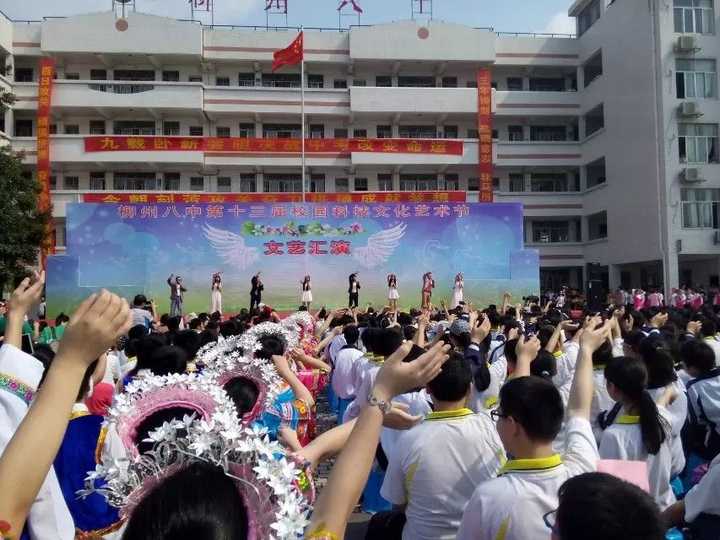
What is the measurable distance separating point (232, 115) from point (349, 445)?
2758 cm

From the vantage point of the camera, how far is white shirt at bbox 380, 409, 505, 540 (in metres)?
2.31

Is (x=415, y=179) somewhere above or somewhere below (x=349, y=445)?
above

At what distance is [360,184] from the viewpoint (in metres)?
28.6

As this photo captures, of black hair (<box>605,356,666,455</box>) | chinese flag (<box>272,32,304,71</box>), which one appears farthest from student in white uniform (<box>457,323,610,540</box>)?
chinese flag (<box>272,32,304,71</box>)

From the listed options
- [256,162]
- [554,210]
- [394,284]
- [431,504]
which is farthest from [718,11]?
[431,504]

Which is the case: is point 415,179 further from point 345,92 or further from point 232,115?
point 232,115

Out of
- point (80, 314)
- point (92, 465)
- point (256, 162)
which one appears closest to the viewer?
point (80, 314)

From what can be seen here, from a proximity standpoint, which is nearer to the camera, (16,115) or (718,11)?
(718,11)

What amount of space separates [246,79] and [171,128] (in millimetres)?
3863

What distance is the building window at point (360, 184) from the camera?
2853 centimetres

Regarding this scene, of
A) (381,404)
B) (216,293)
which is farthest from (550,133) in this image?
(381,404)

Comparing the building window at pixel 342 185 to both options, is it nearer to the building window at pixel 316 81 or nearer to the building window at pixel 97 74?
the building window at pixel 316 81

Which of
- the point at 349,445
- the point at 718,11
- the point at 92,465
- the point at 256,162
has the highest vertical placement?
the point at 718,11

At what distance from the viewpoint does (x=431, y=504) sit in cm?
231
